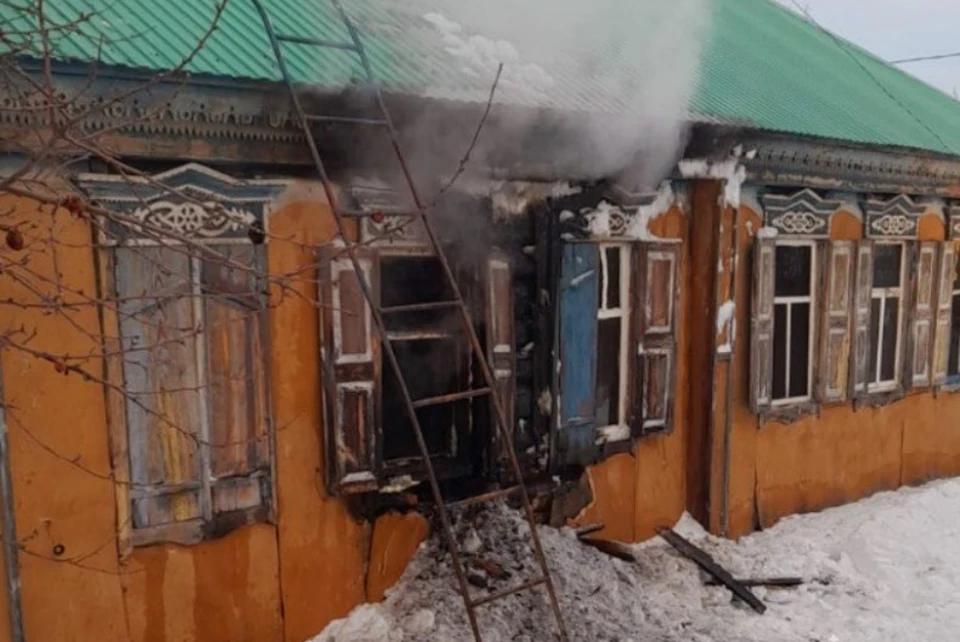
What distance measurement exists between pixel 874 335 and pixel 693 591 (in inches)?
142

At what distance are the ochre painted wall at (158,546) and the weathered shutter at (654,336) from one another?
2.02 meters

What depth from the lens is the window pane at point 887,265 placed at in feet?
25.8

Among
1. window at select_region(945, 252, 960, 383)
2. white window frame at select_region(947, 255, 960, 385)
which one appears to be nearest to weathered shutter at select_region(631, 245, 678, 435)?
white window frame at select_region(947, 255, 960, 385)

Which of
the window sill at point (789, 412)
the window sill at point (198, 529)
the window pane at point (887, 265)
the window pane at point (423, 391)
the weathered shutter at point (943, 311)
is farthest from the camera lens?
the weathered shutter at point (943, 311)

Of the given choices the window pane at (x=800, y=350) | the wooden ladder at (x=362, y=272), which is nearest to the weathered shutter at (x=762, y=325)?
the window pane at (x=800, y=350)

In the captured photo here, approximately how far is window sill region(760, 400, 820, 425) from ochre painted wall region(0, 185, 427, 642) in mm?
3383

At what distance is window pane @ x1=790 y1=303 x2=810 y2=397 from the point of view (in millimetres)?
7293

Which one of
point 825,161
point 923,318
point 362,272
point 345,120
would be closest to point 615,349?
point 362,272

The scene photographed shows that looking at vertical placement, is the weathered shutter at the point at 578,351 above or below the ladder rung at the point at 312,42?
below

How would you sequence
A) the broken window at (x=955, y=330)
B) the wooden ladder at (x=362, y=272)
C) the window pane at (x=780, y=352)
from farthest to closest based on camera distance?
the broken window at (x=955, y=330), the window pane at (x=780, y=352), the wooden ladder at (x=362, y=272)

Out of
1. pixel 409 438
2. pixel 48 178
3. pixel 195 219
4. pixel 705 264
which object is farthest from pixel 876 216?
pixel 48 178

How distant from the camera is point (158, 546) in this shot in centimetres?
441

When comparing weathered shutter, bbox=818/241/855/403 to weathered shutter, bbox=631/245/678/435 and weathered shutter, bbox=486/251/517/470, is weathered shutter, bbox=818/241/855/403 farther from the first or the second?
weathered shutter, bbox=486/251/517/470

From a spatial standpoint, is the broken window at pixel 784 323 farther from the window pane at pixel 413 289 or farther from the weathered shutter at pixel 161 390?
the weathered shutter at pixel 161 390
